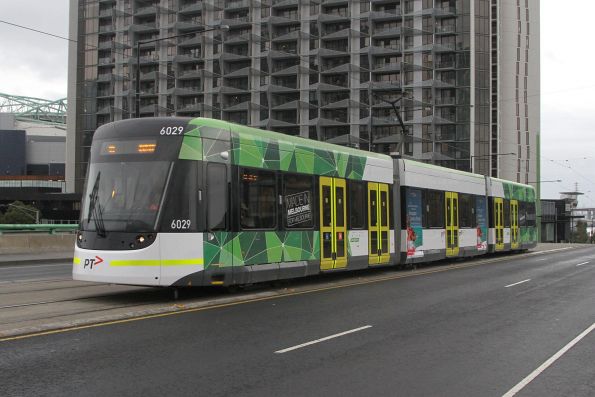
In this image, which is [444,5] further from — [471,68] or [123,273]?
[123,273]

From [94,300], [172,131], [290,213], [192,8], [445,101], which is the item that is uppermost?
[192,8]

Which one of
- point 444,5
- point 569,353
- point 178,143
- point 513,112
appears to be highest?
point 444,5

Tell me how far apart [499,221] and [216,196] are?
20.6 metres

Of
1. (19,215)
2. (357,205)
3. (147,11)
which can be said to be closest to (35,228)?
(357,205)

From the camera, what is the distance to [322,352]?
25.5ft

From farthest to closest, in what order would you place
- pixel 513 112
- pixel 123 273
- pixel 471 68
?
1. pixel 513 112
2. pixel 471 68
3. pixel 123 273

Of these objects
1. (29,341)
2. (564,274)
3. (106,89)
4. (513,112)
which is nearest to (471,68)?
(513,112)

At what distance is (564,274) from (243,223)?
12.4m

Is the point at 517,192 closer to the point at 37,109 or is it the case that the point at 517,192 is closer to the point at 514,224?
the point at 514,224

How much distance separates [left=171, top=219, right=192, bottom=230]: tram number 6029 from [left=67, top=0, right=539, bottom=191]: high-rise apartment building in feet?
257

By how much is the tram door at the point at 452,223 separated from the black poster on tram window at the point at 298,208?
10.1m

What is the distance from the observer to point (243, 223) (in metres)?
13.0

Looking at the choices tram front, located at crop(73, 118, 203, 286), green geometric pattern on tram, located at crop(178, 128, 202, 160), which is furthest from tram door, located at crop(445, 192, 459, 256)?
tram front, located at crop(73, 118, 203, 286)

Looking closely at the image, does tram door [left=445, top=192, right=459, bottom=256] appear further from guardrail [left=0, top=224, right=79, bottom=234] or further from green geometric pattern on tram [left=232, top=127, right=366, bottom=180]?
guardrail [left=0, top=224, right=79, bottom=234]
